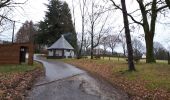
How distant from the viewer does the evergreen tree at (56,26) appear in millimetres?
74250

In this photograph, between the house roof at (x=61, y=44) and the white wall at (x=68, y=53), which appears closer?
the house roof at (x=61, y=44)

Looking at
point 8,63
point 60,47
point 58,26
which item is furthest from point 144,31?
point 58,26

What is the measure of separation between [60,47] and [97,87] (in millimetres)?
53042

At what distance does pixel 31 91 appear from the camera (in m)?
14.7

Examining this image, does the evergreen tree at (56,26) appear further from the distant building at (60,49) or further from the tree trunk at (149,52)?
the tree trunk at (149,52)

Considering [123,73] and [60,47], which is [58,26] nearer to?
[60,47]

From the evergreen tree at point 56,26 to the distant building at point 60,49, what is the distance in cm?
344

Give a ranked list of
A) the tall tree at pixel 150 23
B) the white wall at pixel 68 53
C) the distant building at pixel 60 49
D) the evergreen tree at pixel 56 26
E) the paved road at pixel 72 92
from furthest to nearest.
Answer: the evergreen tree at pixel 56 26 → the white wall at pixel 68 53 → the distant building at pixel 60 49 → the tall tree at pixel 150 23 → the paved road at pixel 72 92

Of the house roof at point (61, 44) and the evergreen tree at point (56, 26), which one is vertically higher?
the evergreen tree at point (56, 26)

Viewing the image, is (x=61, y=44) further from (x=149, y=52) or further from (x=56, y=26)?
(x=149, y=52)

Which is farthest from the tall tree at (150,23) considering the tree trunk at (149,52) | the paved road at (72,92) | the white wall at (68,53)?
the white wall at (68,53)

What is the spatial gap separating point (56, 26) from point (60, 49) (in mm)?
7394

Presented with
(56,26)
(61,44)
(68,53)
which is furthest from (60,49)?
(56,26)

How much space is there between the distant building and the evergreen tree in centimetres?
344
